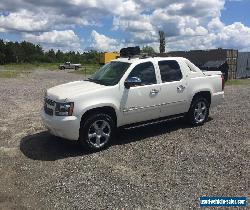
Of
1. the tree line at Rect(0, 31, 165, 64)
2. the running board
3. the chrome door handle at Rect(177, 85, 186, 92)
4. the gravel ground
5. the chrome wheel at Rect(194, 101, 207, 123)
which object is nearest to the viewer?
the gravel ground

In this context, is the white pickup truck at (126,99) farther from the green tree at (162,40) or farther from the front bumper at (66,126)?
the green tree at (162,40)

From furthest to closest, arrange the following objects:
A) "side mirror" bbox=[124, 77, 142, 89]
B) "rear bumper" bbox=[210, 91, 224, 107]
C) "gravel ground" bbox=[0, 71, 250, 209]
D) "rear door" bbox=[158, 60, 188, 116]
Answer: "rear bumper" bbox=[210, 91, 224, 107]
"rear door" bbox=[158, 60, 188, 116]
"side mirror" bbox=[124, 77, 142, 89]
"gravel ground" bbox=[0, 71, 250, 209]

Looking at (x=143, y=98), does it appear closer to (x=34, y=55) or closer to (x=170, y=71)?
(x=170, y=71)

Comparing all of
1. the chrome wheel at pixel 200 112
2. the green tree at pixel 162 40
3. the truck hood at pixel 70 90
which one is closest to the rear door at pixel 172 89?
the chrome wheel at pixel 200 112

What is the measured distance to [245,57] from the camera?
102 feet

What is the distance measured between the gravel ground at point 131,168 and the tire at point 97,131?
0.20 m

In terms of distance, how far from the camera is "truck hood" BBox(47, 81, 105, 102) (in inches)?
295

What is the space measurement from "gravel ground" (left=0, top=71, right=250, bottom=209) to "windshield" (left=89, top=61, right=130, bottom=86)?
150cm

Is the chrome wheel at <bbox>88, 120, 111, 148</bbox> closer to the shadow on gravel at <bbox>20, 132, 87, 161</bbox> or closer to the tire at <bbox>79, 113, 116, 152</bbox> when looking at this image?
the tire at <bbox>79, 113, 116, 152</bbox>

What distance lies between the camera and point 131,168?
21.9 ft

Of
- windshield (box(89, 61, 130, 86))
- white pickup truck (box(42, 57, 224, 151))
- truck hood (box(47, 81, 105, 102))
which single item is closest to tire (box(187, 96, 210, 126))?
white pickup truck (box(42, 57, 224, 151))

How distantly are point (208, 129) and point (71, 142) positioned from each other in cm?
362

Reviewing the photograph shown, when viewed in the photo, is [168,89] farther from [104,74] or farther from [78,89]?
[78,89]

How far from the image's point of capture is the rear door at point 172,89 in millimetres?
8664
